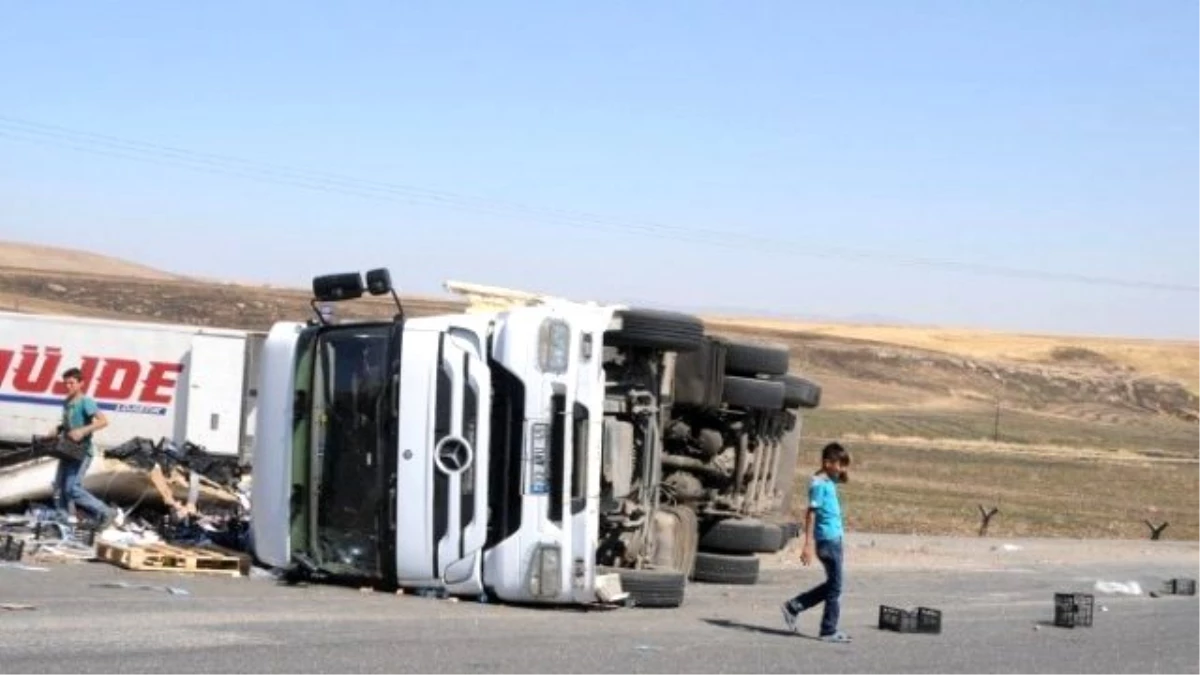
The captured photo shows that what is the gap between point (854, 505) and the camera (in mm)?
29234

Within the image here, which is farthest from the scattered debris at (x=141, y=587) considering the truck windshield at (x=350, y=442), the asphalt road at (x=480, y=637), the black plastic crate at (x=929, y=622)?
the black plastic crate at (x=929, y=622)

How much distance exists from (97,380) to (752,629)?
404 inches

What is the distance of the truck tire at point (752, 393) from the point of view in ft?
49.7

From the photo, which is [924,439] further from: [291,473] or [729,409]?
[291,473]

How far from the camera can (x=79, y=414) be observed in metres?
15.6

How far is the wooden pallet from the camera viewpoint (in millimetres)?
13688

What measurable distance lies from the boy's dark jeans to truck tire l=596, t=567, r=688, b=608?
1.54 metres

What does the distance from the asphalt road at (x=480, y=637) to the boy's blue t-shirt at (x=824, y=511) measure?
771 millimetres

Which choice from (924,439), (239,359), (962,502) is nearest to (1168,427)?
(924,439)

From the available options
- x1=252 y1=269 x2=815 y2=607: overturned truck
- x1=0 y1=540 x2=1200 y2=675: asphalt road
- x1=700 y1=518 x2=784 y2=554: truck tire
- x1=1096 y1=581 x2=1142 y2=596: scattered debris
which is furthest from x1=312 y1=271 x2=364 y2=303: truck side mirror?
x1=1096 y1=581 x2=1142 y2=596: scattered debris

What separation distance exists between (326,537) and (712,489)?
407cm

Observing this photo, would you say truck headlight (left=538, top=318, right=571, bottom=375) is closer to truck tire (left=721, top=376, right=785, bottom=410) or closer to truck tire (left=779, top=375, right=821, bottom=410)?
truck tire (left=721, top=376, right=785, bottom=410)

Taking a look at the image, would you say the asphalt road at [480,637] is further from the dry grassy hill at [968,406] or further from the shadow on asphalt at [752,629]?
the dry grassy hill at [968,406]

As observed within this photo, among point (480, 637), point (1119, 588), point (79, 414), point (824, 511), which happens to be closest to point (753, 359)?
point (824, 511)
